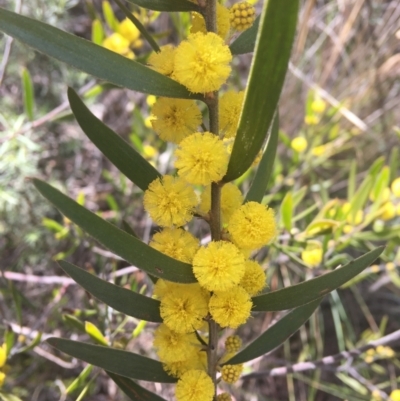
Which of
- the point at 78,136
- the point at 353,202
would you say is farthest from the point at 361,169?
the point at 78,136

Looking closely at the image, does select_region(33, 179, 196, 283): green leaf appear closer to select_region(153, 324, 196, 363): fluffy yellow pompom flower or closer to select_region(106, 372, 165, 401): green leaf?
select_region(153, 324, 196, 363): fluffy yellow pompom flower

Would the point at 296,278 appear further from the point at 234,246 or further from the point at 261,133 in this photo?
the point at 261,133

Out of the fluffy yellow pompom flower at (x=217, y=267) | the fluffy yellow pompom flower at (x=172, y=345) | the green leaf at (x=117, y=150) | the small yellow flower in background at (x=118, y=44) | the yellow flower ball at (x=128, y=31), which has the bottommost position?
the fluffy yellow pompom flower at (x=172, y=345)

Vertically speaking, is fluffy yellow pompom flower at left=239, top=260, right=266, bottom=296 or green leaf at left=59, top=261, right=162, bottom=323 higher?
fluffy yellow pompom flower at left=239, top=260, right=266, bottom=296

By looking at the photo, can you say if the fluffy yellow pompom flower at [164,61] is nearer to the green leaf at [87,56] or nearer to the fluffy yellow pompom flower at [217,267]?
the green leaf at [87,56]

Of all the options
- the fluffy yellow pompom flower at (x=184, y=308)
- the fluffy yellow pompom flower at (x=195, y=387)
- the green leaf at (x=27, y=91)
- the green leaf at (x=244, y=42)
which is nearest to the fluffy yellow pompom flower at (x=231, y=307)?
the fluffy yellow pompom flower at (x=184, y=308)

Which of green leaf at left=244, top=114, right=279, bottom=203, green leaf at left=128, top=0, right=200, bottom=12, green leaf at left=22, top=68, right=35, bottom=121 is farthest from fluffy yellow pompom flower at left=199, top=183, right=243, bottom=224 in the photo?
green leaf at left=22, top=68, right=35, bottom=121

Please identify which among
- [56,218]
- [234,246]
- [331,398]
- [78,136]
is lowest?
[234,246]
